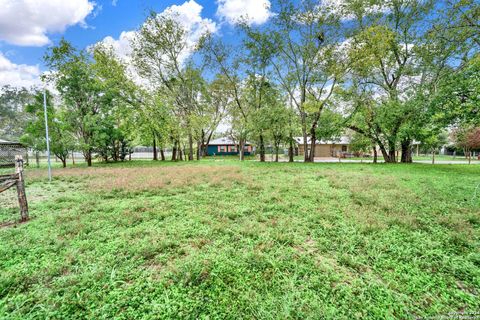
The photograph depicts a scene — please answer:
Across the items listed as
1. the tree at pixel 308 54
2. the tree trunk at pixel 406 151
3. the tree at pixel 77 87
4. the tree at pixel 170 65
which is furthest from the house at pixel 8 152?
the tree trunk at pixel 406 151

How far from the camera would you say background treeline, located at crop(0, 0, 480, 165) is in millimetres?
12094

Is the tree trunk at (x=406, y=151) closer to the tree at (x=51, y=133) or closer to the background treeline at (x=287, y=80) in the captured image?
the background treeline at (x=287, y=80)

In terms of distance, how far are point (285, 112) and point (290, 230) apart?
13.6 metres

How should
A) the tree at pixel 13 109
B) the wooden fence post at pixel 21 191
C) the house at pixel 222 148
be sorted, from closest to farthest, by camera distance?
the wooden fence post at pixel 21 191 < the tree at pixel 13 109 < the house at pixel 222 148

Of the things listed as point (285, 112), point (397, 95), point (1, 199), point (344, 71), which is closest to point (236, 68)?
point (285, 112)

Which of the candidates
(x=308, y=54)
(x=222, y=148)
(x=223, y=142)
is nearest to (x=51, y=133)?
(x=308, y=54)

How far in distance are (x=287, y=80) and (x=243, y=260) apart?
663 inches

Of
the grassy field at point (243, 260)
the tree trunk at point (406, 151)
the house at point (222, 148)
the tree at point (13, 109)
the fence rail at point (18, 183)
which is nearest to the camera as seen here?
the grassy field at point (243, 260)

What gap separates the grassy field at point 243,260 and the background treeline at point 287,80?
9.51 m

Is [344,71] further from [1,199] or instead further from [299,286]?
[1,199]

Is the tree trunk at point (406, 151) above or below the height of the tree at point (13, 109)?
below

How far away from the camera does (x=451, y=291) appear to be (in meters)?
1.85

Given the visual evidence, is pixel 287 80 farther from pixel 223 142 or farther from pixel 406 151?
pixel 223 142

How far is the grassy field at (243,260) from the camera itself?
1.71 meters
